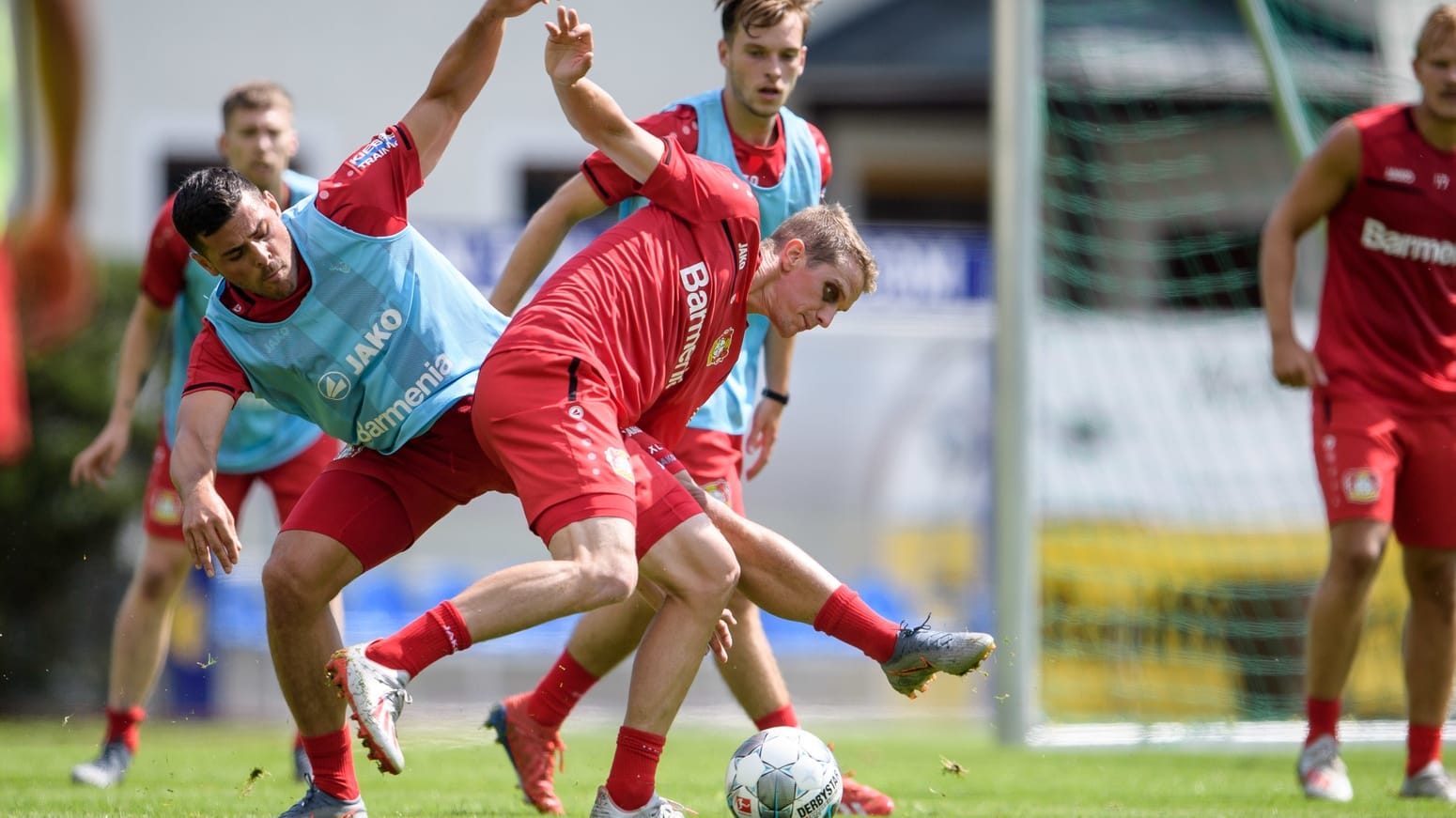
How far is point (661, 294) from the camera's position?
426cm

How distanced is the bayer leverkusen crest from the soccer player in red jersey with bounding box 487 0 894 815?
69cm

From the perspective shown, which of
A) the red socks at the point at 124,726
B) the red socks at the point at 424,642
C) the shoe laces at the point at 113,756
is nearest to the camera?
the red socks at the point at 424,642

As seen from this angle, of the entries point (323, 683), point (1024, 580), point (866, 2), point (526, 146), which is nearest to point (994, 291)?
point (1024, 580)

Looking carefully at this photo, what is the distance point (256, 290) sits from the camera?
415cm

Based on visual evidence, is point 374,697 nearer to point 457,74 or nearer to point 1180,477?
point 457,74

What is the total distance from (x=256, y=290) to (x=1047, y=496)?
6.45m

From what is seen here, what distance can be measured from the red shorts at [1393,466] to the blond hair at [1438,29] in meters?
1.22

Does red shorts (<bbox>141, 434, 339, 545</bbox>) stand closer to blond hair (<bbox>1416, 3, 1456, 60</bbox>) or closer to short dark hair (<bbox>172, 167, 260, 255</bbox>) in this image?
short dark hair (<bbox>172, 167, 260, 255</bbox>)

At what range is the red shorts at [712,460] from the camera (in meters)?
5.28

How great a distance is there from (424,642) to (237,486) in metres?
2.69

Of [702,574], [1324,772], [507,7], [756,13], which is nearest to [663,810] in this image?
[702,574]

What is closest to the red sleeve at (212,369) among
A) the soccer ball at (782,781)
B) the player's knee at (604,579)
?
the player's knee at (604,579)

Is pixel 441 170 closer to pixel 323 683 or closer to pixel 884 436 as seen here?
pixel 884 436

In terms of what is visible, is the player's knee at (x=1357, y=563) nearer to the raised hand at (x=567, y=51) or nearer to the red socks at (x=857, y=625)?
the red socks at (x=857, y=625)
